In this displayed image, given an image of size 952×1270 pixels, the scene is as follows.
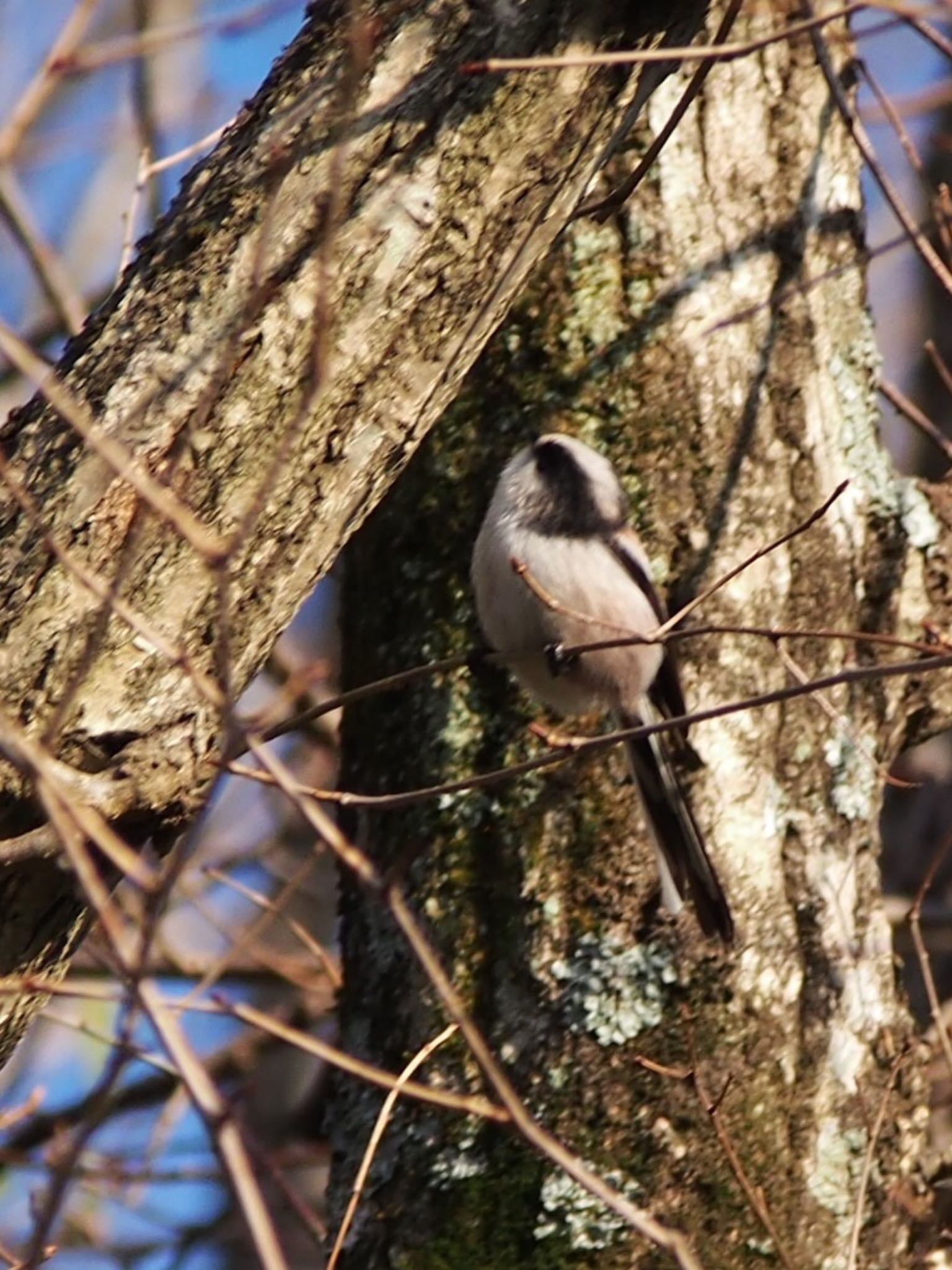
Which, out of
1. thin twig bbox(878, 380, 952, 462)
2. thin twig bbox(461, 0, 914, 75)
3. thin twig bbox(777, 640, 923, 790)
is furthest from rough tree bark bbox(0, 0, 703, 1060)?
thin twig bbox(878, 380, 952, 462)

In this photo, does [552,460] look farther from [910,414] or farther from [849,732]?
[910,414]

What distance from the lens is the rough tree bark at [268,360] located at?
202 centimetres

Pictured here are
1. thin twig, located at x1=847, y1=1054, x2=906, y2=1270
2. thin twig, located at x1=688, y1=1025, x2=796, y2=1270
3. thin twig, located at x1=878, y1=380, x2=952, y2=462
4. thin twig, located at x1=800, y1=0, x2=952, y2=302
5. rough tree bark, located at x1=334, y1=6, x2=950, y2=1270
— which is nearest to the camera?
thin twig, located at x1=688, y1=1025, x2=796, y2=1270

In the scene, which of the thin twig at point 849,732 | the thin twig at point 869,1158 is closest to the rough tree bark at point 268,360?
the thin twig at point 849,732

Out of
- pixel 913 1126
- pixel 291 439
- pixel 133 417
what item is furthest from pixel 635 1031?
pixel 291 439

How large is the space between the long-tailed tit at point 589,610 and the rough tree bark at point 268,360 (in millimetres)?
667

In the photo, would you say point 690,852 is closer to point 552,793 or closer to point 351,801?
point 552,793

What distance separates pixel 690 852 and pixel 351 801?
103 centimetres

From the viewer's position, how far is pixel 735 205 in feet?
10.3

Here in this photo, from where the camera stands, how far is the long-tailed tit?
107 inches

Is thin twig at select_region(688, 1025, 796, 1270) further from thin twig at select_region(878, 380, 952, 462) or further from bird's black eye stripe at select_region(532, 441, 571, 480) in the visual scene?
thin twig at select_region(878, 380, 952, 462)

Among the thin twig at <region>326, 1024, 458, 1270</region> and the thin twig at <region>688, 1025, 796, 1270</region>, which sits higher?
the thin twig at <region>326, 1024, 458, 1270</region>

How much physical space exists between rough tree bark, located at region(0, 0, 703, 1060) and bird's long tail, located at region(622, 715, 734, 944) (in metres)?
0.83

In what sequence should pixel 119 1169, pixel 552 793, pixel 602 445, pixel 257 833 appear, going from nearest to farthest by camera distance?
pixel 552 793 → pixel 602 445 → pixel 119 1169 → pixel 257 833
